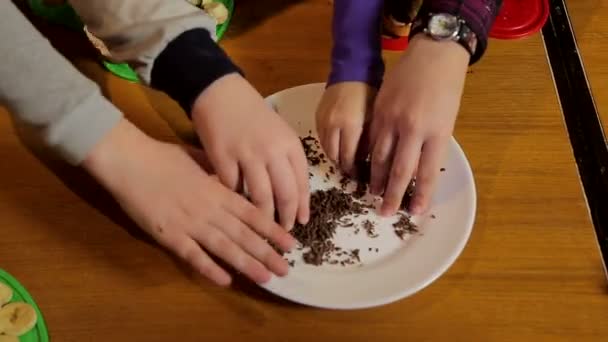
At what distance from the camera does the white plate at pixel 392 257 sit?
27.1 inches

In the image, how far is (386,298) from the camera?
684mm

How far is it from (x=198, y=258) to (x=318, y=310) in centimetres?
13

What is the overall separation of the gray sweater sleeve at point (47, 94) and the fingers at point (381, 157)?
27 centimetres

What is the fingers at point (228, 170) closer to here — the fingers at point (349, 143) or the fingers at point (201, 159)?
the fingers at point (201, 159)

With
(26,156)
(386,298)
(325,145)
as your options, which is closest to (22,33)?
(26,156)

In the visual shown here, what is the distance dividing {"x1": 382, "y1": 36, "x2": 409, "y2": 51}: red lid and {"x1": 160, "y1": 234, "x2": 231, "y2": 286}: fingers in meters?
0.39

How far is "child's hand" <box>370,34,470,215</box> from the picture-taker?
2.37ft

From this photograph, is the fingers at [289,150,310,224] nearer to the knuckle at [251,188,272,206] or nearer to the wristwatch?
the knuckle at [251,188,272,206]

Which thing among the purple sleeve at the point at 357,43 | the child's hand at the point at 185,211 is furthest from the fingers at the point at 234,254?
the purple sleeve at the point at 357,43

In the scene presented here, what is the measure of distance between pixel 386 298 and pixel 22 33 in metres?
0.42

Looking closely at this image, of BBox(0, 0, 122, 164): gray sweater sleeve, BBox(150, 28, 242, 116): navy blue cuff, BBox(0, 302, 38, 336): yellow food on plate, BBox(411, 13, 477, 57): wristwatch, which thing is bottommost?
BBox(0, 302, 38, 336): yellow food on plate

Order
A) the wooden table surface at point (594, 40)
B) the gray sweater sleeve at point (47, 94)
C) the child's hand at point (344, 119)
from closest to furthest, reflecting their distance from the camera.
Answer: the gray sweater sleeve at point (47, 94) → the child's hand at point (344, 119) → the wooden table surface at point (594, 40)

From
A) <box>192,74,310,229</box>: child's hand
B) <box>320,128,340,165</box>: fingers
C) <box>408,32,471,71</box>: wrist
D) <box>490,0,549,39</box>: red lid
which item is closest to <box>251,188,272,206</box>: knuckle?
<box>192,74,310,229</box>: child's hand

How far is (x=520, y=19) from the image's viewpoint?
96 cm
